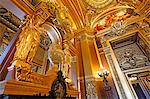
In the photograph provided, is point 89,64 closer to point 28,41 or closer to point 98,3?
point 28,41

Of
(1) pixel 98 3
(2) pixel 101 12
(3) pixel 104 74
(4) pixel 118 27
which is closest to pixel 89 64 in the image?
(3) pixel 104 74

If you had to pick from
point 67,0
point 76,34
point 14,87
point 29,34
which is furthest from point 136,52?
point 14,87

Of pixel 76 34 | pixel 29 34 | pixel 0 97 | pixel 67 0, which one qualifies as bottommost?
pixel 0 97

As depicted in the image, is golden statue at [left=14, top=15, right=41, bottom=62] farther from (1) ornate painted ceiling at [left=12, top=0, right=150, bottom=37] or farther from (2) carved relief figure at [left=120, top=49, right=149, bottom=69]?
(2) carved relief figure at [left=120, top=49, right=149, bottom=69]

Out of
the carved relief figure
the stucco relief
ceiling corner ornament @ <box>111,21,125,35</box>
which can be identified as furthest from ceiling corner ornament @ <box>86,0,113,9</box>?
the carved relief figure

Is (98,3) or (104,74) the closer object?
(104,74)

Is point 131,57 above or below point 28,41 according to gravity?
above

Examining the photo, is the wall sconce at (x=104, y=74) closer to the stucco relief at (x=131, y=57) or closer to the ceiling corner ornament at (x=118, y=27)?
the stucco relief at (x=131, y=57)

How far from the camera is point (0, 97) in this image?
2145 millimetres

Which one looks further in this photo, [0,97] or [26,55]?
[26,55]

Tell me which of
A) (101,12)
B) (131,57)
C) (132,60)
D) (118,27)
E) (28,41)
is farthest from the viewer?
(101,12)

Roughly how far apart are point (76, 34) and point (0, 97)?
16.5 ft

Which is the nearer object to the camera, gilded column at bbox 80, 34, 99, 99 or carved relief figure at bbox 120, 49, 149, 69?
gilded column at bbox 80, 34, 99, 99

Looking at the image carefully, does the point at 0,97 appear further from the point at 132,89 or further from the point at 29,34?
the point at 132,89
